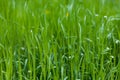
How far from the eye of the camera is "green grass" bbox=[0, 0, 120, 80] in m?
3.03

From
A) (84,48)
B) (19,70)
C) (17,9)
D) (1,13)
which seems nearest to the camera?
(19,70)

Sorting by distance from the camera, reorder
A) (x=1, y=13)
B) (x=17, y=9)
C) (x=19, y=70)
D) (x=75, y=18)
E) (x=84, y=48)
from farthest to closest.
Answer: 1. (x=17, y=9)
2. (x=1, y=13)
3. (x=75, y=18)
4. (x=84, y=48)
5. (x=19, y=70)

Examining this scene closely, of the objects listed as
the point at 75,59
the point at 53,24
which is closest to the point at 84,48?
the point at 75,59

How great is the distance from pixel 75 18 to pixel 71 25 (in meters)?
0.10

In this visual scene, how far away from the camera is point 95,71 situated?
3041 millimetres

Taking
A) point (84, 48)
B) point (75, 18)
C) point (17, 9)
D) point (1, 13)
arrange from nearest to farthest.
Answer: point (84, 48) → point (75, 18) → point (1, 13) → point (17, 9)

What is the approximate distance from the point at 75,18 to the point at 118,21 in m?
0.50

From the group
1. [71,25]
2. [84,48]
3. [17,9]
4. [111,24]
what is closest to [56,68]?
[84,48]

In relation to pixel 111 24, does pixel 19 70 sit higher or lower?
lower

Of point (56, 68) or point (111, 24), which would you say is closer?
point (56, 68)

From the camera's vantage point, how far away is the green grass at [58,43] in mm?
3031

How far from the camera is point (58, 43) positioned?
11.1 ft

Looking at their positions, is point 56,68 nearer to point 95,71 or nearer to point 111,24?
point 95,71

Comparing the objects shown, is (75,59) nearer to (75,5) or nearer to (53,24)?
(53,24)
